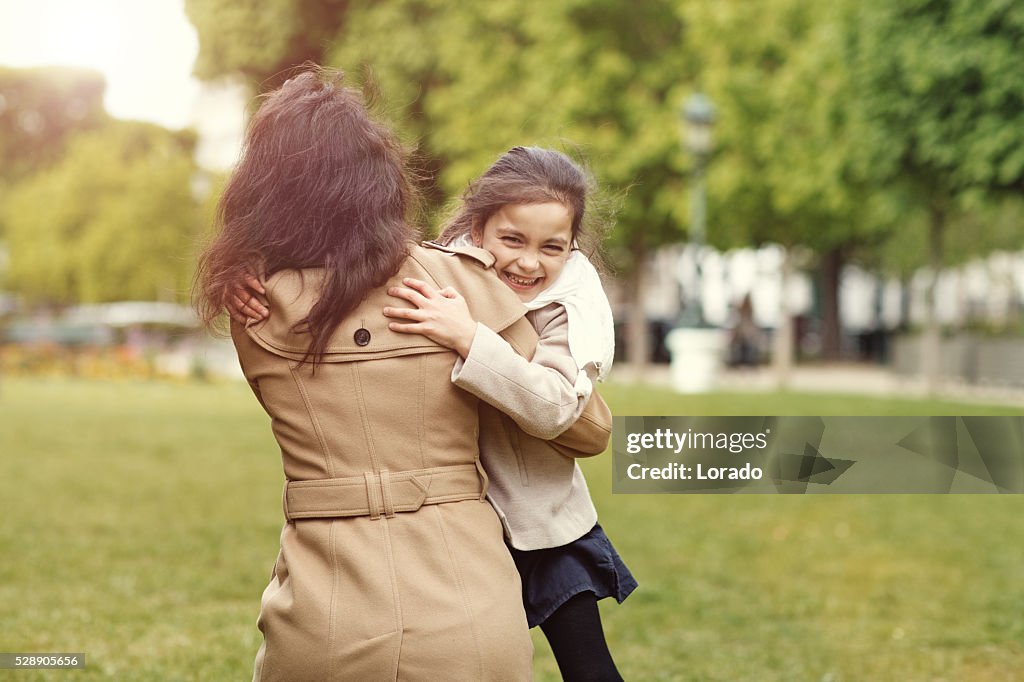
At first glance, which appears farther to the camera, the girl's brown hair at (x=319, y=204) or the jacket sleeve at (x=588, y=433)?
the jacket sleeve at (x=588, y=433)

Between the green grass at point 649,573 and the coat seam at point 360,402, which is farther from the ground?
the coat seam at point 360,402

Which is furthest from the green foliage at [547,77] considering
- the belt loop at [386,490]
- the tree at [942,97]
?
the belt loop at [386,490]

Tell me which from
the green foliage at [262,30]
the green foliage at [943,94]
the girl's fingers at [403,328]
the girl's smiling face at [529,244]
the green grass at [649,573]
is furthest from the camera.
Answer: the green foliage at [262,30]

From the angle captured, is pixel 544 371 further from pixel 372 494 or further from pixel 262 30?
pixel 262 30

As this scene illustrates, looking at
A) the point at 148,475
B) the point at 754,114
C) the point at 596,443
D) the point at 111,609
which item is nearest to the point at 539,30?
the point at 754,114

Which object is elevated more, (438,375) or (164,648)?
(438,375)

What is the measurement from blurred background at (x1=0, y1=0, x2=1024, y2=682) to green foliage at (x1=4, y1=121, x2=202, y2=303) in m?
0.13

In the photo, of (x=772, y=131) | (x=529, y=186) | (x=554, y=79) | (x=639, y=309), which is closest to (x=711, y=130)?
(x=772, y=131)

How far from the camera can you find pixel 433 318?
2480 mm

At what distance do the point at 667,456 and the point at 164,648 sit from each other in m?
2.59

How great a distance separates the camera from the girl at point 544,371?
251 cm

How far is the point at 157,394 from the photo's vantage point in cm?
2183

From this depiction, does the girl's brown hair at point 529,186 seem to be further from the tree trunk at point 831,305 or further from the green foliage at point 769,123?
the tree trunk at point 831,305

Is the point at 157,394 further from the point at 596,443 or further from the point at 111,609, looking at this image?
the point at 596,443
